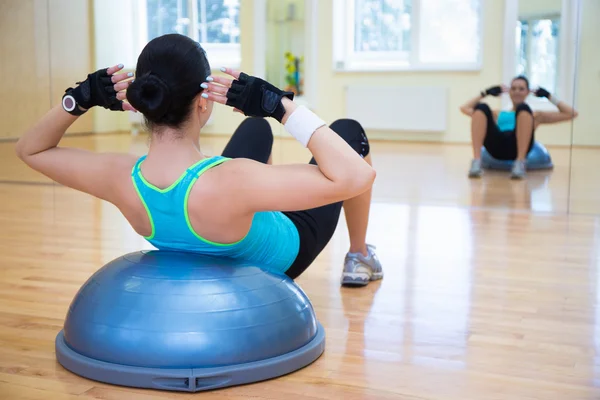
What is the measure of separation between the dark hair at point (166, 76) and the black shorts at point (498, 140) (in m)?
3.79

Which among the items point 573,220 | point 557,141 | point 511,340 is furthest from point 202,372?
point 557,141

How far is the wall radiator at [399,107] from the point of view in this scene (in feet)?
27.5

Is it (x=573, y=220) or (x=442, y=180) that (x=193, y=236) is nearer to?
(x=573, y=220)

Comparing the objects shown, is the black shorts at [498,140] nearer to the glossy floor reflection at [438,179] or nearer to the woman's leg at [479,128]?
the woman's leg at [479,128]

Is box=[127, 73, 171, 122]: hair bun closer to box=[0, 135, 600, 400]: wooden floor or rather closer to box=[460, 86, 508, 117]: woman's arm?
box=[0, 135, 600, 400]: wooden floor

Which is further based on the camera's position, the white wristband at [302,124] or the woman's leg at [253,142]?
the woman's leg at [253,142]

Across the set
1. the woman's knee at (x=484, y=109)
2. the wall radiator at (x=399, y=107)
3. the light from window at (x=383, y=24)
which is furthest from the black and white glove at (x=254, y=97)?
the light from window at (x=383, y=24)

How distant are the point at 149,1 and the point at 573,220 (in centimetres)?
317

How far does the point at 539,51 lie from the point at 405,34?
399 cm

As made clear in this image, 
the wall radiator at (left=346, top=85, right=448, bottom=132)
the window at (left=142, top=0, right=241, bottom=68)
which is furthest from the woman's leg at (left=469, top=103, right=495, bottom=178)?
the wall radiator at (left=346, top=85, right=448, bottom=132)

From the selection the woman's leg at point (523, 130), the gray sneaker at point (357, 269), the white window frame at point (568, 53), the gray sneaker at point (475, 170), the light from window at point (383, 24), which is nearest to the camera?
the gray sneaker at point (357, 269)

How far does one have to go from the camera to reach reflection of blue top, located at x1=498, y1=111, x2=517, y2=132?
523cm

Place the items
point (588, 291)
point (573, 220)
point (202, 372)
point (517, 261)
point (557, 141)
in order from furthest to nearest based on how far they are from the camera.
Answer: point (557, 141)
point (573, 220)
point (517, 261)
point (588, 291)
point (202, 372)

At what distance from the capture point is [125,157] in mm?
1710
